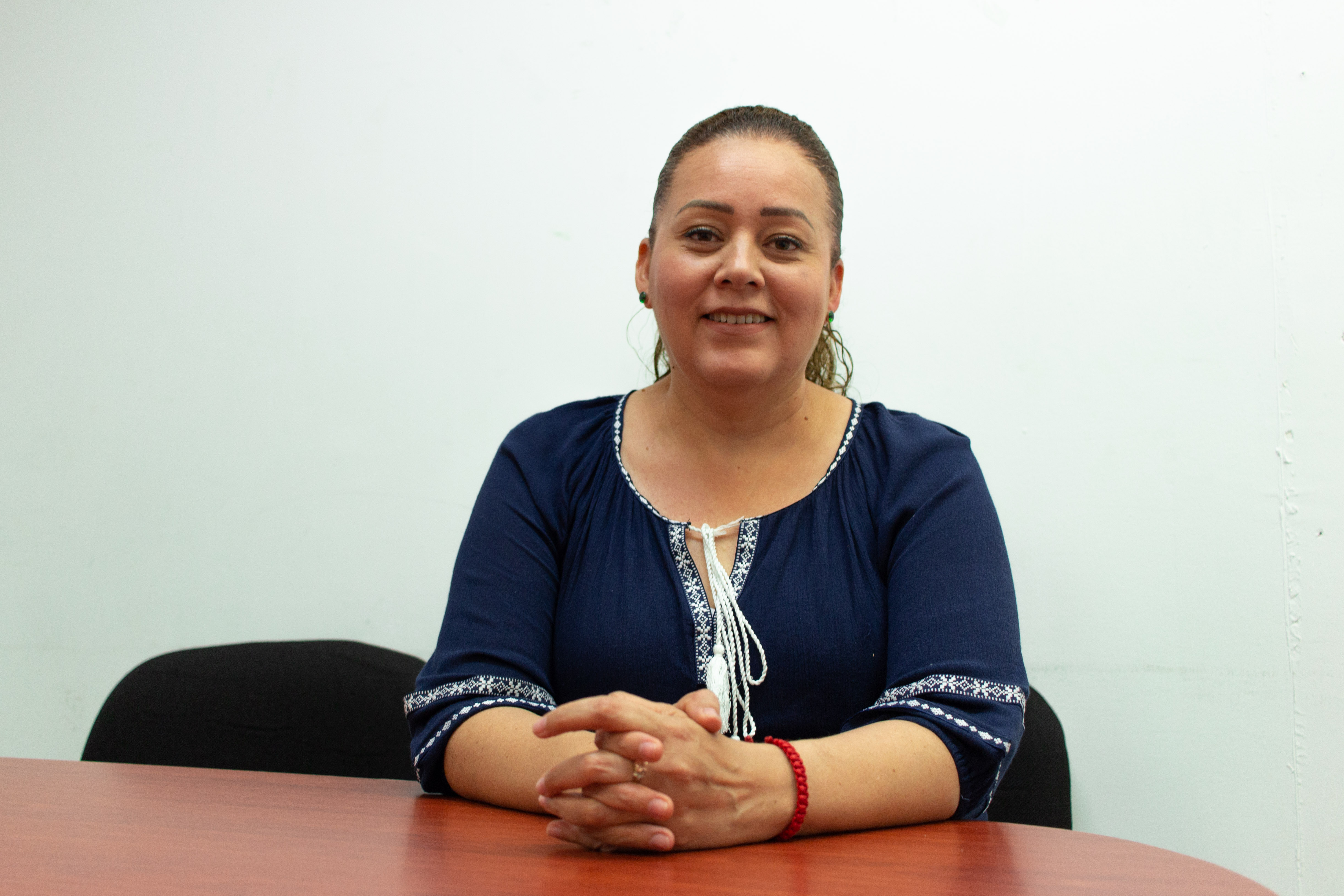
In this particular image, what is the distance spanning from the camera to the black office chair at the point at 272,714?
1.69 metres

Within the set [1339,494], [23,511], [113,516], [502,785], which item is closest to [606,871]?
[502,785]

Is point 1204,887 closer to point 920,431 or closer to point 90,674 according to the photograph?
point 920,431

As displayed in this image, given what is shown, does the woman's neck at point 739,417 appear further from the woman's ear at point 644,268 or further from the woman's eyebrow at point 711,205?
the woman's eyebrow at point 711,205

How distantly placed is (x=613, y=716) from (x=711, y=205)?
75 centimetres

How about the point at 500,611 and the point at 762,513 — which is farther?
the point at 762,513

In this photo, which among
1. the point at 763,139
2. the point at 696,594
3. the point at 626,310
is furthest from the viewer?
the point at 626,310

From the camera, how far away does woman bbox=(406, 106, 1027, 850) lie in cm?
108

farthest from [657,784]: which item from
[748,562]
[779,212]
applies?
[779,212]

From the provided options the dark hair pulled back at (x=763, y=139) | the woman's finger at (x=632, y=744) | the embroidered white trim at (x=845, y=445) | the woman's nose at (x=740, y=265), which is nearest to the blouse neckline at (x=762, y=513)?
the embroidered white trim at (x=845, y=445)

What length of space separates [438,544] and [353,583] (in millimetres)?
192

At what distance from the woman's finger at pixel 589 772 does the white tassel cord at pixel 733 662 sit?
35 cm

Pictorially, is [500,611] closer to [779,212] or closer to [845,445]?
[845,445]

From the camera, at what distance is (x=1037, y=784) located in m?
1.52

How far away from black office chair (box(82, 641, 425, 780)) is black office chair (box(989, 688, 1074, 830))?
3.18ft
